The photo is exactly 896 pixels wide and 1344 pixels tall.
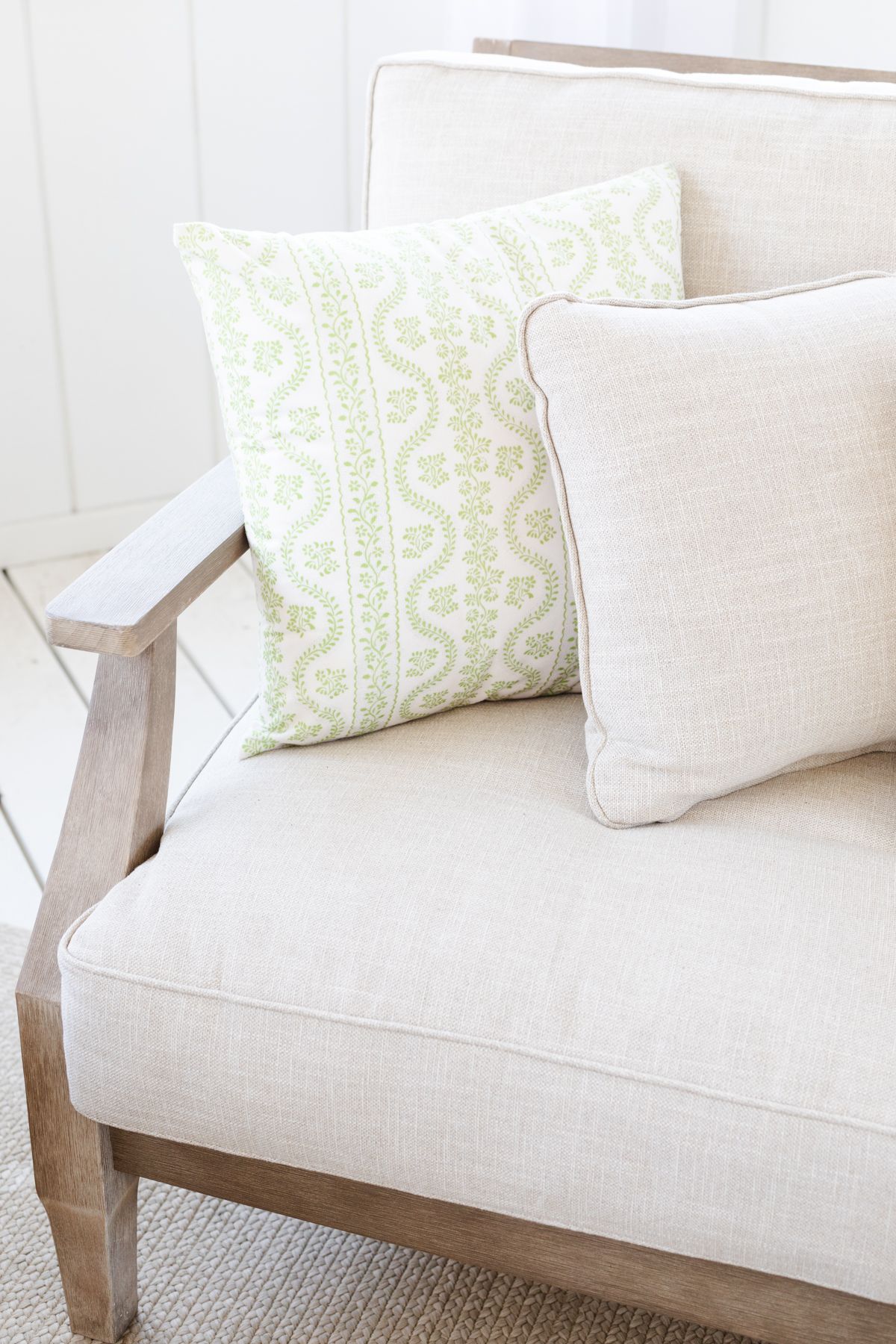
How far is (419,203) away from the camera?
4.21 feet

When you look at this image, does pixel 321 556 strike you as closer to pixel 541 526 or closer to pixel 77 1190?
pixel 541 526

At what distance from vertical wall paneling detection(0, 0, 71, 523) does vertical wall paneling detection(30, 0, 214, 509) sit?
0.02 metres

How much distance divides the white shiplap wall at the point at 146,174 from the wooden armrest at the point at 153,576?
4.10 ft

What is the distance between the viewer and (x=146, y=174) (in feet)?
7.39

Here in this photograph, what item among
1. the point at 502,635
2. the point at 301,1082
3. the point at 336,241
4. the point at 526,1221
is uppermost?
the point at 336,241

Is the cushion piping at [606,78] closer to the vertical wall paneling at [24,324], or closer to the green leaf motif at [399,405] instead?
the green leaf motif at [399,405]

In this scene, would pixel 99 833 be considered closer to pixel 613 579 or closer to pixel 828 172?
pixel 613 579

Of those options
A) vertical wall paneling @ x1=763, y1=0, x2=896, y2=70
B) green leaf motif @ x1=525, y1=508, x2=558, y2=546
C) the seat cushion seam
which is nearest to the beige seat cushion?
the seat cushion seam

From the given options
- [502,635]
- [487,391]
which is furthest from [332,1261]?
[487,391]

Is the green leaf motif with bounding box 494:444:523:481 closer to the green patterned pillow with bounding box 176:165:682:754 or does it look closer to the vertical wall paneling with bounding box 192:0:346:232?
the green patterned pillow with bounding box 176:165:682:754

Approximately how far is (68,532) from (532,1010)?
176 centimetres

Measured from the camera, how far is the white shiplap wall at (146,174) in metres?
2.12

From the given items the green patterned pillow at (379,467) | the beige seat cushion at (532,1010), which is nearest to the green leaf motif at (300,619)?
the green patterned pillow at (379,467)

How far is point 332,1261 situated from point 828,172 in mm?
1039
